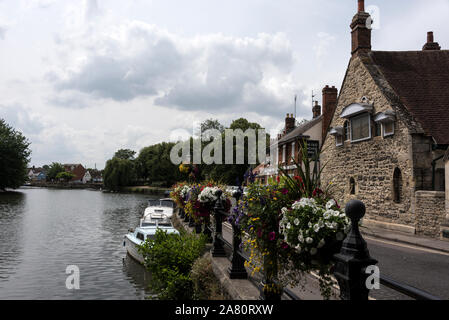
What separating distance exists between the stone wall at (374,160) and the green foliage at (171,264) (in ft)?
27.8

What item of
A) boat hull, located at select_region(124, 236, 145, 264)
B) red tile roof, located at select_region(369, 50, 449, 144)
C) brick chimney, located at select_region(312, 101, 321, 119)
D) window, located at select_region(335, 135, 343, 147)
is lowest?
boat hull, located at select_region(124, 236, 145, 264)

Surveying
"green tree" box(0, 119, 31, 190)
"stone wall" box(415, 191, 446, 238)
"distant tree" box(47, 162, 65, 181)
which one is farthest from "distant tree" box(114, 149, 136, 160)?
"stone wall" box(415, 191, 446, 238)

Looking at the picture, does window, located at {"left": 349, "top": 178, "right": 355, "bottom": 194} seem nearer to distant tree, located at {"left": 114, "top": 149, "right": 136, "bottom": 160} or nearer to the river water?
the river water

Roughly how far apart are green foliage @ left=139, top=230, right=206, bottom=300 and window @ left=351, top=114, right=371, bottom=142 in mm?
13530

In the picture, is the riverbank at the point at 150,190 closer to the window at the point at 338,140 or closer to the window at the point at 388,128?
the window at the point at 338,140

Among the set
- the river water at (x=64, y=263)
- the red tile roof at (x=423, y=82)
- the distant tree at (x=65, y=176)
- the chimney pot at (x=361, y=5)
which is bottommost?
the river water at (x=64, y=263)

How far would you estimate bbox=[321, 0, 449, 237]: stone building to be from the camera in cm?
1576

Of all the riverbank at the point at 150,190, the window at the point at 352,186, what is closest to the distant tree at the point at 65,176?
the riverbank at the point at 150,190

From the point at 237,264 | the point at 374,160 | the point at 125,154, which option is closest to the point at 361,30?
the point at 374,160

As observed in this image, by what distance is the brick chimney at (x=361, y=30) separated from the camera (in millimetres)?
19531

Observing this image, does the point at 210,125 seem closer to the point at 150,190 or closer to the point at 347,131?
the point at 150,190

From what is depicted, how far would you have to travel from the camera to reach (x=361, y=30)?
1994 centimetres
